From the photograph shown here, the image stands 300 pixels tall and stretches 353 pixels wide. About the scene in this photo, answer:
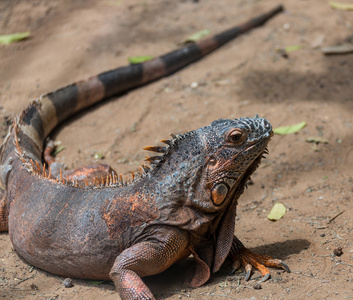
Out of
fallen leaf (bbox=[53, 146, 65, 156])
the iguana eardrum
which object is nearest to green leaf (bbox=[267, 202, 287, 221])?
the iguana eardrum

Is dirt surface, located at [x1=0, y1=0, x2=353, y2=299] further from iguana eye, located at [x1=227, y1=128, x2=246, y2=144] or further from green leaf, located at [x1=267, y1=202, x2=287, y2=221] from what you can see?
iguana eye, located at [x1=227, y1=128, x2=246, y2=144]

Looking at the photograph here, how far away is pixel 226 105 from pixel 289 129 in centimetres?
108

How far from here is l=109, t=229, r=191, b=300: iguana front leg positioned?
139 inches

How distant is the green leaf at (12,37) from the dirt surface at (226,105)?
16cm

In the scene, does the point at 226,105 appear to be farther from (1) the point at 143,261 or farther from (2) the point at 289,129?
(1) the point at 143,261

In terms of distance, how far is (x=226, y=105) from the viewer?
6.93 m

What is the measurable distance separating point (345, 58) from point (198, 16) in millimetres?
3238

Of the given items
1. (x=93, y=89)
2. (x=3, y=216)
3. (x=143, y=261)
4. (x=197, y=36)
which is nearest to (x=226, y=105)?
(x=93, y=89)

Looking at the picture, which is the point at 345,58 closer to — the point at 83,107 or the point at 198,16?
the point at 198,16

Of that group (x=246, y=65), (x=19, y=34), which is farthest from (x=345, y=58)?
(x=19, y=34)

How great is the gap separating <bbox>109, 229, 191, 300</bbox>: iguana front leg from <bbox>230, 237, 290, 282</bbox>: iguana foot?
489 mm

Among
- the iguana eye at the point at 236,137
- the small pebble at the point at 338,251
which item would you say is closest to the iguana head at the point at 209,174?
the iguana eye at the point at 236,137

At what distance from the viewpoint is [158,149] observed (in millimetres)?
3900

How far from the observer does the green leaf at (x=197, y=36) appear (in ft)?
29.0
